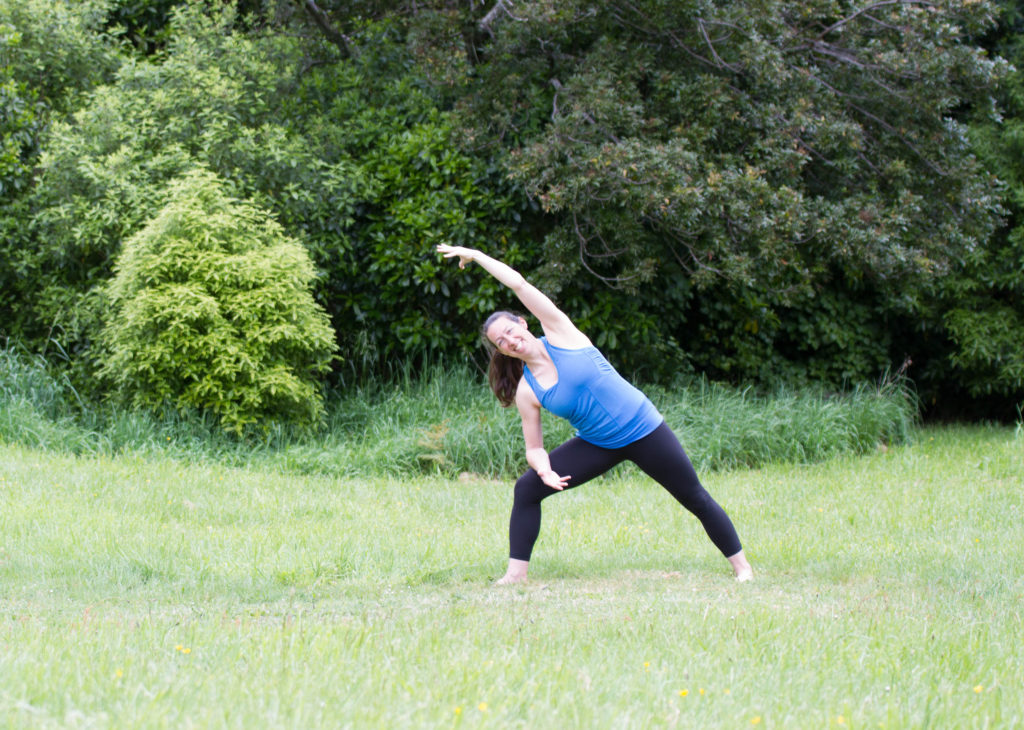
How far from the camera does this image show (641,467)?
19.0 ft

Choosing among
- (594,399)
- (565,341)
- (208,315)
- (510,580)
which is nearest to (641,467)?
(594,399)

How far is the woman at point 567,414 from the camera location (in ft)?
18.0

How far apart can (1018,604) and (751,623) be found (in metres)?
1.79

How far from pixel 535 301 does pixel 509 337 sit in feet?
0.80

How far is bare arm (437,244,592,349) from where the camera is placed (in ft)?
17.7

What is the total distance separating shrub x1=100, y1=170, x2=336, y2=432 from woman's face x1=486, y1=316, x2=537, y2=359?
481 centimetres

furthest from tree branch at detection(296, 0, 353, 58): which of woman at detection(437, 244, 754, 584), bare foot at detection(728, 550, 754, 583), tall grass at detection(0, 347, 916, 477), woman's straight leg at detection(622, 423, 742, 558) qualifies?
bare foot at detection(728, 550, 754, 583)

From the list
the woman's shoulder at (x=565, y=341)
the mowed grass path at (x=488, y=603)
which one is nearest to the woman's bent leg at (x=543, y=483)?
the mowed grass path at (x=488, y=603)

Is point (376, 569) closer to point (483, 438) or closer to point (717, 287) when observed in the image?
point (483, 438)

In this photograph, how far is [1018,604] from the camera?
5.37 m

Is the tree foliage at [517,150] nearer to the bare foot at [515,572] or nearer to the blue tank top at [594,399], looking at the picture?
the blue tank top at [594,399]

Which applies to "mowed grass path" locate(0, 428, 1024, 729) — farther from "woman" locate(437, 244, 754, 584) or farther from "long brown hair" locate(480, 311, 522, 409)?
"long brown hair" locate(480, 311, 522, 409)

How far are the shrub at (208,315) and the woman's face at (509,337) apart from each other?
4810mm

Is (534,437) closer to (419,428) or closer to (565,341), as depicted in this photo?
(565,341)
